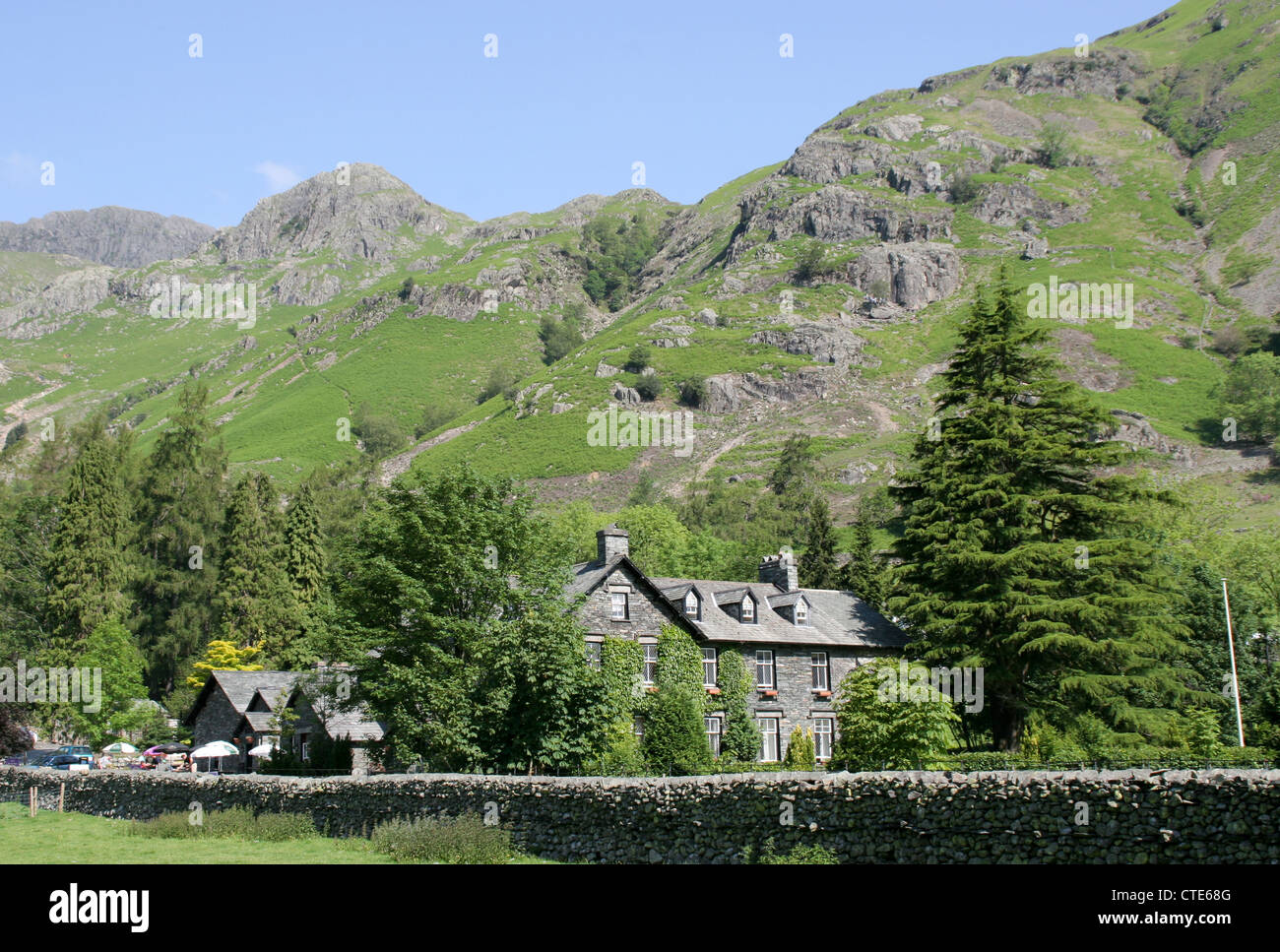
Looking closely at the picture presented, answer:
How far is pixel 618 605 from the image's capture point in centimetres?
3919

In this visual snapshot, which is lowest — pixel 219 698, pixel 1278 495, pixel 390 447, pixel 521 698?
pixel 219 698

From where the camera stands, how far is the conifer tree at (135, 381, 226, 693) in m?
66.9

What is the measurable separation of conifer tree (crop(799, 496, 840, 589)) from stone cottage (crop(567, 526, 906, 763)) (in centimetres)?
2109

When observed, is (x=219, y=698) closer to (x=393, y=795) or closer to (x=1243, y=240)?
(x=393, y=795)

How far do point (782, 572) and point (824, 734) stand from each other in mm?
9447

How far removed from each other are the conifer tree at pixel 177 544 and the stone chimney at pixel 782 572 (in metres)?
39.2

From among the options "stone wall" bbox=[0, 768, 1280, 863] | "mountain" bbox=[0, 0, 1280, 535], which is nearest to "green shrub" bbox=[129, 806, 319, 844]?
"stone wall" bbox=[0, 768, 1280, 863]

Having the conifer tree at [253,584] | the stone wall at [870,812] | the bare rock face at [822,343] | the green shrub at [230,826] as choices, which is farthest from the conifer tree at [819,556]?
the bare rock face at [822,343]

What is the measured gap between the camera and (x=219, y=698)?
4734cm

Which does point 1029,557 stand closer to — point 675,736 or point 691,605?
point 691,605

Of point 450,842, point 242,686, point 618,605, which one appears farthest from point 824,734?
point 242,686

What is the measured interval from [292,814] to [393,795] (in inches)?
136

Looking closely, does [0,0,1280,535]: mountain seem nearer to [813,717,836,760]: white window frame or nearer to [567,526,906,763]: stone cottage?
[567,526,906,763]: stone cottage
